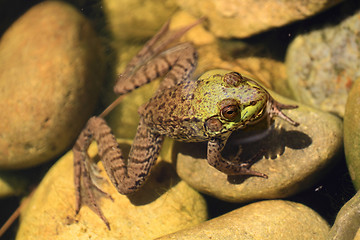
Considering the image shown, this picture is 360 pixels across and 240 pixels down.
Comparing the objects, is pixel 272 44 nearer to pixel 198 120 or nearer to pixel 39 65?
pixel 198 120

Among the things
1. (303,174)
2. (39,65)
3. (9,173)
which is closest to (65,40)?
(39,65)

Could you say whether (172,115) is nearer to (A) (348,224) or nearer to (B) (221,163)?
(B) (221,163)

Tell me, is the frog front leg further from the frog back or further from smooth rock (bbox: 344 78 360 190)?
smooth rock (bbox: 344 78 360 190)

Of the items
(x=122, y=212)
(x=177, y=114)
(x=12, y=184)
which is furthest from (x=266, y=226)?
(x=12, y=184)

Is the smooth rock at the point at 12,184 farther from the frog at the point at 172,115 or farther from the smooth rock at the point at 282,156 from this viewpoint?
the smooth rock at the point at 282,156

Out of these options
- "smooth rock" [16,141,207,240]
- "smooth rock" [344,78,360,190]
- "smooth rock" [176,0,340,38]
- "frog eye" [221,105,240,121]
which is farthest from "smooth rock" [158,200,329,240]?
"smooth rock" [176,0,340,38]

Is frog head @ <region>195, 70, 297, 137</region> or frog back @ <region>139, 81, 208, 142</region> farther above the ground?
frog head @ <region>195, 70, 297, 137</region>
